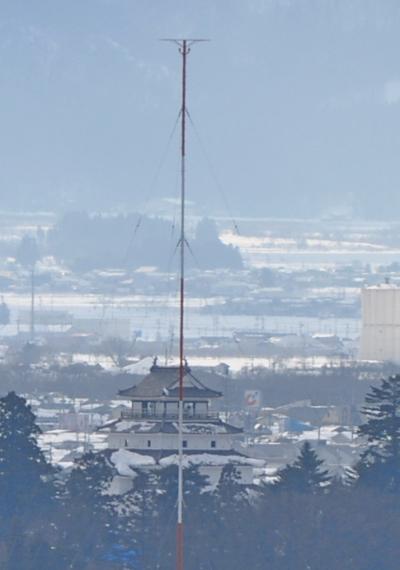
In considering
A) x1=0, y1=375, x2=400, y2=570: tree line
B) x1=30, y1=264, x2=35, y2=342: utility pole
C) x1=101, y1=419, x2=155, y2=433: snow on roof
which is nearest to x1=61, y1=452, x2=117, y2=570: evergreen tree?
x1=0, y1=375, x2=400, y2=570: tree line

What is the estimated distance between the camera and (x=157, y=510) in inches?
1014

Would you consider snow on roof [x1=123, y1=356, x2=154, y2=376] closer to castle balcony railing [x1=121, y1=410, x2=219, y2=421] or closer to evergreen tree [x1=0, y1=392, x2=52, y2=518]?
castle balcony railing [x1=121, y1=410, x2=219, y2=421]

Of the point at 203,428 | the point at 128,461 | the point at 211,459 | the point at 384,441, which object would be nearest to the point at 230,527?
the point at 384,441

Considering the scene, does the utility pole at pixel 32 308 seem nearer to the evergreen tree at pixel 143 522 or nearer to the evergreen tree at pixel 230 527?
the evergreen tree at pixel 143 522

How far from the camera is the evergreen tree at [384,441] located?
26828 mm

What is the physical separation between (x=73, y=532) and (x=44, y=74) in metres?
173

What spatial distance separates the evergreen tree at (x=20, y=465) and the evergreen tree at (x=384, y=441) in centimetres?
239

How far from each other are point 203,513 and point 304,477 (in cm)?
155

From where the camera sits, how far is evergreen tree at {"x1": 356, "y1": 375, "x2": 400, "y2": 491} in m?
26.8

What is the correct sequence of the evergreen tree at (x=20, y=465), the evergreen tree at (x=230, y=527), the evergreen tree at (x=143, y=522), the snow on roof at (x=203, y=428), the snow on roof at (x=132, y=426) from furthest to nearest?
the snow on roof at (x=132, y=426) → the snow on roof at (x=203, y=428) → the evergreen tree at (x=20, y=465) → the evergreen tree at (x=143, y=522) → the evergreen tree at (x=230, y=527)

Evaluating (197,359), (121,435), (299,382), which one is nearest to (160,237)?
(197,359)

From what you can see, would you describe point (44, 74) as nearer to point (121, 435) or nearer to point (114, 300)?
point (114, 300)

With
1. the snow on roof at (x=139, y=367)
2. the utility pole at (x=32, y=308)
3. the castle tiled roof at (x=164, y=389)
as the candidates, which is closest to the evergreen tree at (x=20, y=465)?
the castle tiled roof at (x=164, y=389)

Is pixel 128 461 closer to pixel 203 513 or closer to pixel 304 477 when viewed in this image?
pixel 304 477
